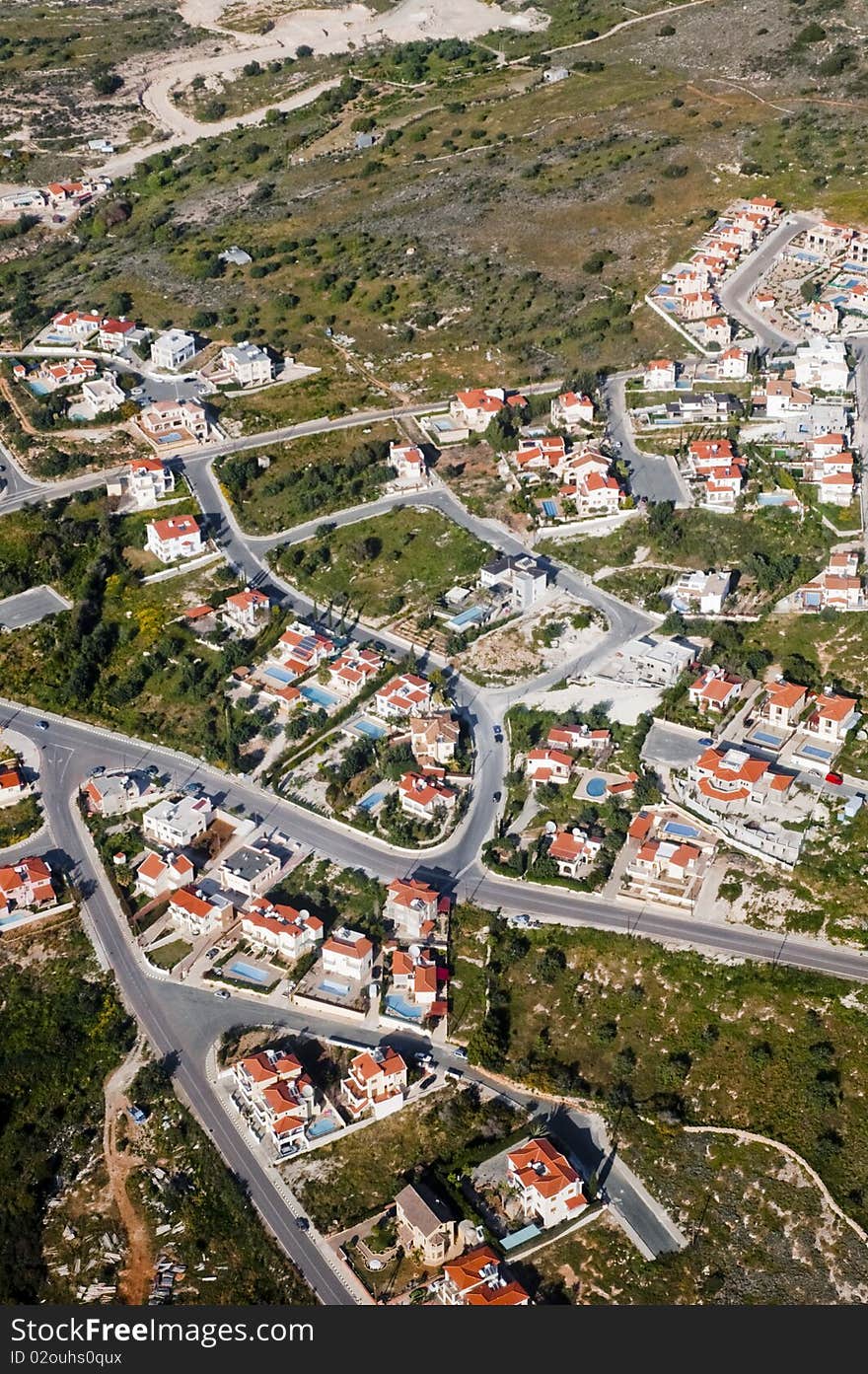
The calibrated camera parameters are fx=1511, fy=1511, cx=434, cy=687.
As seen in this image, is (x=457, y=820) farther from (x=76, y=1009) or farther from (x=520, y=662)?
(x=76, y=1009)

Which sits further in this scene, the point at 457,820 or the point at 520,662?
the point at 520,662

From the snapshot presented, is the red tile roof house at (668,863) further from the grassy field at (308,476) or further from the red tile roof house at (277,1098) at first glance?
the grassy field at (308,476)

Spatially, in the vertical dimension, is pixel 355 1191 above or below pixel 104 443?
below

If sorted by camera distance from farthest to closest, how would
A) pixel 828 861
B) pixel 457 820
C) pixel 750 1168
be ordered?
pixel 457 820
pixel 828 861
pixel 750 1168

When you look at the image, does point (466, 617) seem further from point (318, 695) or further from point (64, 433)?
point (64, 433)

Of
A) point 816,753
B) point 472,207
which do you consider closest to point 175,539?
point 816,753

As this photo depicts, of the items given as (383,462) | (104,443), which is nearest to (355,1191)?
(383,462)

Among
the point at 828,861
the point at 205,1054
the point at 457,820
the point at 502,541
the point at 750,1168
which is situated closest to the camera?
the point at 750,1168

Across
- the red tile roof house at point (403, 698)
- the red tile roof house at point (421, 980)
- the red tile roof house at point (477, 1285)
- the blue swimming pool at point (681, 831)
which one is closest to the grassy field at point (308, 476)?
the red tile roof house at point (403, 698)
